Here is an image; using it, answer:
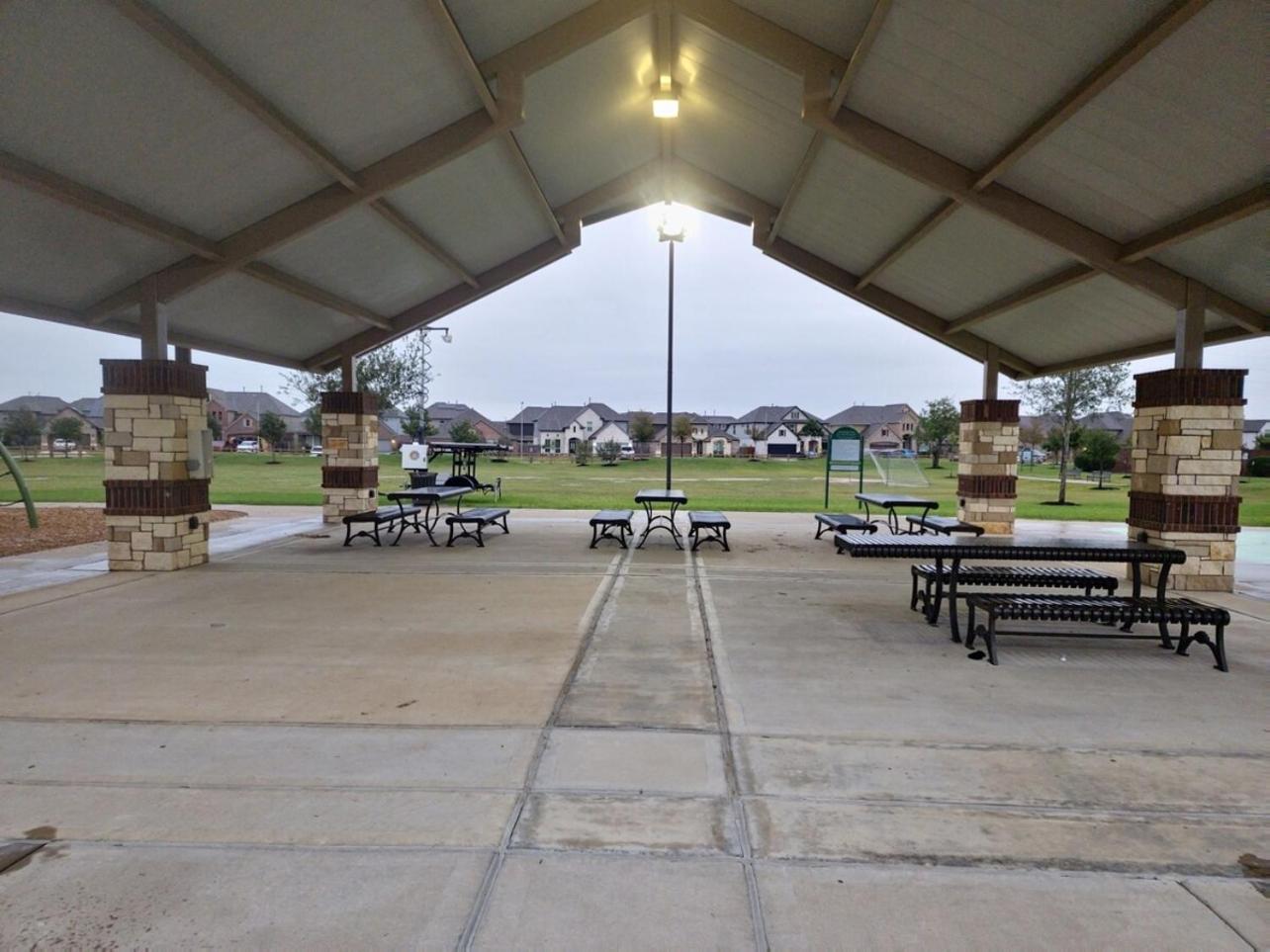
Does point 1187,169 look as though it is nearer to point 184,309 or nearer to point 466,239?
point 466,239

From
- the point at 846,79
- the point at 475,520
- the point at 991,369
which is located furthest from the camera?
the point at 991,369

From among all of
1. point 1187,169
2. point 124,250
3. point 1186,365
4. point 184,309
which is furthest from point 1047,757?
point 184,309

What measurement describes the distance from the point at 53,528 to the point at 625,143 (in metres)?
12.6

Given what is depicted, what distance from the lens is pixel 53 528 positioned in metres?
12.0

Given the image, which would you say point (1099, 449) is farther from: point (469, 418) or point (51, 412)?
point (51, 412)

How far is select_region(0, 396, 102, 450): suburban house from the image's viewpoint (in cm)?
6219

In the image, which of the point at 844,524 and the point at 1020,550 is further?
the point at 844,524

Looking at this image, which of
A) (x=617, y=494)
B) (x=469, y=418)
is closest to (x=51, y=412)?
(x=469, y=418)

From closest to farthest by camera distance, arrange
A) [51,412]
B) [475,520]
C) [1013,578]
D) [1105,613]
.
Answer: [1105,613]
[1013,578]
[475,520]
[51,412]

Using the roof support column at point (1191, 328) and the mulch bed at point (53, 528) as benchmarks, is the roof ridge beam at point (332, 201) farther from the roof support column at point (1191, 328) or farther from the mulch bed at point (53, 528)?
the roof support column at point (1191, 328)

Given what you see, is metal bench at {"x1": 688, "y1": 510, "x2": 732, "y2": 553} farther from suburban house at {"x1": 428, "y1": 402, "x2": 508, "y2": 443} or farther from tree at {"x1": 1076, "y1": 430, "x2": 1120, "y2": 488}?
suburban house at {"x1": 428, "y1": 402, "x2": 508, "y2": 443}

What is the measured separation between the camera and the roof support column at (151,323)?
8.16 metres

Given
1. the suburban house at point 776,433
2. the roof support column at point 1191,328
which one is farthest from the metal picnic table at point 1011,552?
the suburban house at point 776,433

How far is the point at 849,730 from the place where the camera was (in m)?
3.68
